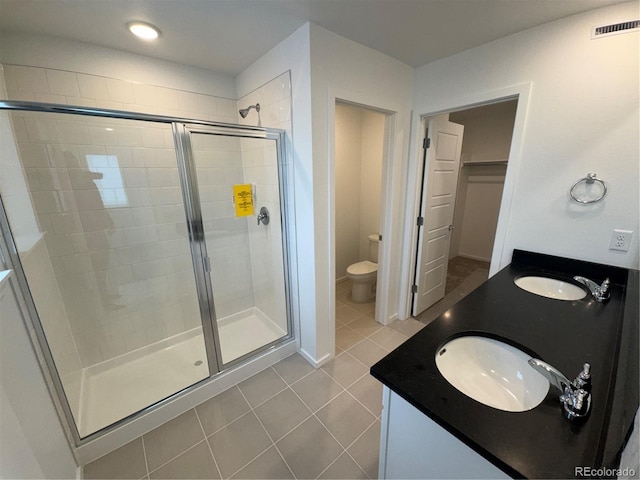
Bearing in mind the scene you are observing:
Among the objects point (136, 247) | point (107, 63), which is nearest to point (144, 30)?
point (107, 63)

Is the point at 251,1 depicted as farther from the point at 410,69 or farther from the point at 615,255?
the point at 615,255

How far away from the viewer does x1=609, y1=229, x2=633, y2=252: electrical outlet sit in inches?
55.0

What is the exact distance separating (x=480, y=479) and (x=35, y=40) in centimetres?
308

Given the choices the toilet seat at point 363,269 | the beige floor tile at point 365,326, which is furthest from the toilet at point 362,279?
the beige floor tile at point 365,326

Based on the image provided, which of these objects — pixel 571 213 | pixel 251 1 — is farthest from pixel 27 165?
pixel 571 213

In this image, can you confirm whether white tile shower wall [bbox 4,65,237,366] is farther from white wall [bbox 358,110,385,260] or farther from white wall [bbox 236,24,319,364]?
white wall [bbox 358,110,385,260]

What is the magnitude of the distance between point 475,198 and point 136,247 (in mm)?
4919

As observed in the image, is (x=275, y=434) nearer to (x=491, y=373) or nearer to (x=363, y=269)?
(x=491, y=373)

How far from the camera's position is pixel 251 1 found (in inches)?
52.1

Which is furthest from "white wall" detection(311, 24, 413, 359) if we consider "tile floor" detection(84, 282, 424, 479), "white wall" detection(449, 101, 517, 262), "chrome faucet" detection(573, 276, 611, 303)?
"white wall" detection(449, 101, 517, 262)

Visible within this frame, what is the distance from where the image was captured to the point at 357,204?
11.8ft

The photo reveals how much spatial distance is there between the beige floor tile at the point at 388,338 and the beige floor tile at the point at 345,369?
35 centimetres

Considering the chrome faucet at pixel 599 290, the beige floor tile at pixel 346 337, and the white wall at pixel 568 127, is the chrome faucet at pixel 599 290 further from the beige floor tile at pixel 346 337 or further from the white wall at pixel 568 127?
the beige floor tile at pixel 346 337

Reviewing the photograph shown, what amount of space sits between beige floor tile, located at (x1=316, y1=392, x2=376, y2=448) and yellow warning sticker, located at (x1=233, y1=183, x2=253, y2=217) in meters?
1.68
